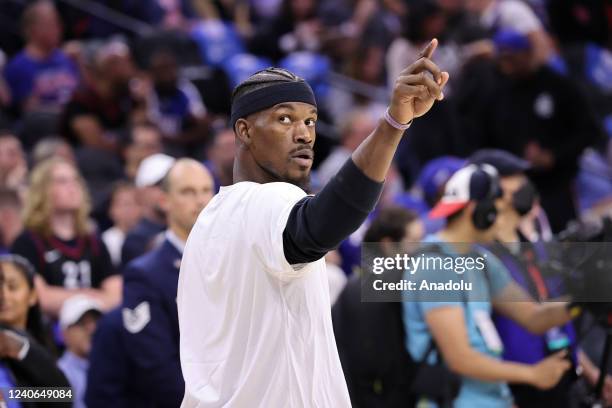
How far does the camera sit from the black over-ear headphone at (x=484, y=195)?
5.58 metres

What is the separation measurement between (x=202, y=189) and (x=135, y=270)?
542 millimetres

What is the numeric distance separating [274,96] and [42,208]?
14.9 ft

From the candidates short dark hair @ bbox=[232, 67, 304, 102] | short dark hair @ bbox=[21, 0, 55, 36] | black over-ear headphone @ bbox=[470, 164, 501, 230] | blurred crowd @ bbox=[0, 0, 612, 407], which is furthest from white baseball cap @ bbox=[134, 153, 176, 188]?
short dark hair @ bbox=[21, 0, 55, 36]

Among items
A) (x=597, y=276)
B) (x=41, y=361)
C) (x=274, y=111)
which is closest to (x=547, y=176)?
(x=597, y=276)

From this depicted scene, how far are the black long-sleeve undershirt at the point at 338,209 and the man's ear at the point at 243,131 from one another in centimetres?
59

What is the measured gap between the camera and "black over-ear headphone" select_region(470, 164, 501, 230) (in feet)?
18.3

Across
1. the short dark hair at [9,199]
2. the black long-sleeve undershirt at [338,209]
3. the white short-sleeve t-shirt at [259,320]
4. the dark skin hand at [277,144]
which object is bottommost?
the white short-sleeve t-shirt at [259,320]

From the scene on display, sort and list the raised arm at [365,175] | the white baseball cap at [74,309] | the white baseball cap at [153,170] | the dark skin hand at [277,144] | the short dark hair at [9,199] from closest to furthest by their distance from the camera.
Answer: the raised arm at [365,175]
the dark skin hand at [277,144]
the white baseball cap at [74,309]
the white baseball cap at [153,170]
the short dark hair at [9,199]

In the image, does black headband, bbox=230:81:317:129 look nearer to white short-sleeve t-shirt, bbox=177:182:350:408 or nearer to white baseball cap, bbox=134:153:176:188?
white short-sleeve t-shirt, bbox=177:182:350:408

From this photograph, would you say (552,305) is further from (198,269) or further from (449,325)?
(198,269)

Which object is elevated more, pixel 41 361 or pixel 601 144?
pixel 601 144

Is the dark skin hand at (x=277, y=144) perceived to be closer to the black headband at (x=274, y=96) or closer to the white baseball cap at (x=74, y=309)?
the black headband at (x=274, y=96)

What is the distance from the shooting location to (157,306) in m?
5.79

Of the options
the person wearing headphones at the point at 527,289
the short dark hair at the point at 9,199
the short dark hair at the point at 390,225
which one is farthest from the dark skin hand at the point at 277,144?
the short dark hair at the point at 9,199
